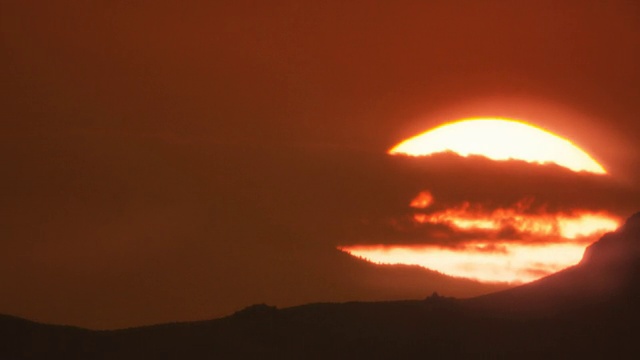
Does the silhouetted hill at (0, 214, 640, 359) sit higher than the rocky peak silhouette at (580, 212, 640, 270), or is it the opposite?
the rocky peak silhouette at (580, 212, 640, 270)

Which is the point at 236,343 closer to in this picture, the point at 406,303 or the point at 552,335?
the point at 406,303

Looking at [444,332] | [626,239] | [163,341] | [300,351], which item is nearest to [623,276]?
[626,239]

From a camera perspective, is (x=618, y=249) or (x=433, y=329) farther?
(x=618, y=249)

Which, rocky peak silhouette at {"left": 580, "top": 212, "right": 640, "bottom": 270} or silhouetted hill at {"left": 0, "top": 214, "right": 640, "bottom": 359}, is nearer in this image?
silhouetted hill at {"left": 0, "top": 214, "right": 640, "bottom": 359}

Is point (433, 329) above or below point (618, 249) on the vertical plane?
below

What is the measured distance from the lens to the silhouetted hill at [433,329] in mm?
99812

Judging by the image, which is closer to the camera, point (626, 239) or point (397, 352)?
point (397, 352)

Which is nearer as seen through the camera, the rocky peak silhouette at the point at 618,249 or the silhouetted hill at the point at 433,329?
the silhouetted hill at the point at 433,329

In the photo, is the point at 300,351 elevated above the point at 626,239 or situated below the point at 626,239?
below

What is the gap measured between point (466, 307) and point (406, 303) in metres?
3.67

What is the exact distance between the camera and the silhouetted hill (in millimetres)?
99812

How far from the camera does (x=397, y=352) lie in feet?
329

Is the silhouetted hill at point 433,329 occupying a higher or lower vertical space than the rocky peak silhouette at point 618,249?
lower

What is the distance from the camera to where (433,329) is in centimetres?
10219
